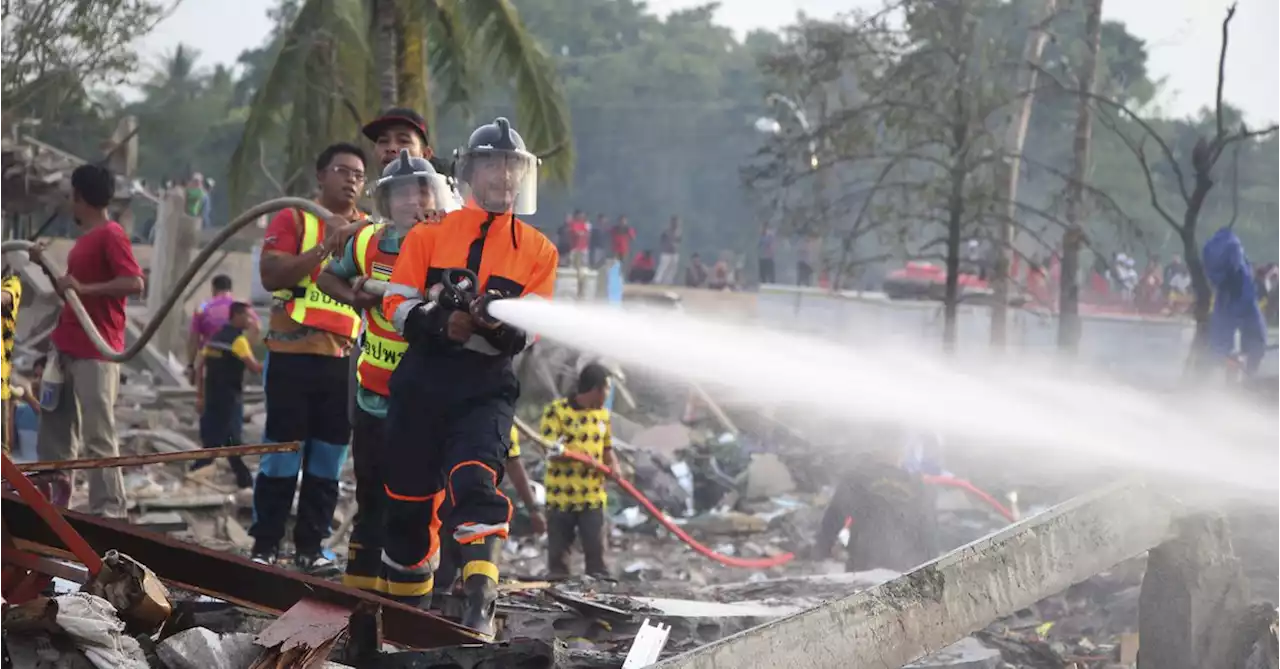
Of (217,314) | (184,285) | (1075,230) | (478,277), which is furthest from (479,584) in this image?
(1075,230)

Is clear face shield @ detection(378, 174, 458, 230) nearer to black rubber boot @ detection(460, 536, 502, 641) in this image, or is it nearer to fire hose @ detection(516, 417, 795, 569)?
black rubber boot @ detection(460, 536, 502, 641)

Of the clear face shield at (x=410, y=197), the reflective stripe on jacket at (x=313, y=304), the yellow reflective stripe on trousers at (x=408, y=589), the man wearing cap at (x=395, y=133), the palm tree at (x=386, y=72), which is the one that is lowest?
the yellow reflective stripe on trousers at (x=408, y=589)

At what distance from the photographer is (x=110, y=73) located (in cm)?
1620

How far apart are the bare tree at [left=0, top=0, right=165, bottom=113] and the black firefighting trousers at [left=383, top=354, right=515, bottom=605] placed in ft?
26.8

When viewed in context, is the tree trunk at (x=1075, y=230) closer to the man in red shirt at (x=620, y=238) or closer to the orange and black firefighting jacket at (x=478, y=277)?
the orange and black firefighting jacket at (x=478, y=277)

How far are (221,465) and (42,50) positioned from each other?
433cm

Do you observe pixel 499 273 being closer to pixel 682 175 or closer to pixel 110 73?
pixel 110 73

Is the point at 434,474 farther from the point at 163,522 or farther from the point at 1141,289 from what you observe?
the point at 1141,289

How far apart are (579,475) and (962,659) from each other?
4.09 metres

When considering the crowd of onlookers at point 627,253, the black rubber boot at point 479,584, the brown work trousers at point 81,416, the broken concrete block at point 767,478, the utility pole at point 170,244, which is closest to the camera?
the black rubber boot at point 479,584

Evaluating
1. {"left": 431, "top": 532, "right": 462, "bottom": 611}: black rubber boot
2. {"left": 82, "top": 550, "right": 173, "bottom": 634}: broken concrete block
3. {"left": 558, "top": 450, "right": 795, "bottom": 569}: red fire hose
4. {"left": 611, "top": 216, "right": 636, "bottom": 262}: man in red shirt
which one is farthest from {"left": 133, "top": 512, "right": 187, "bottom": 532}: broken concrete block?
{"left": 611, "top": 216, "right": 636, "bottom": 262}: man in red shirt

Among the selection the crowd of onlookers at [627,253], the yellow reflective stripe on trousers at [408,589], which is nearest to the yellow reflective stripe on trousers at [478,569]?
the yellow reflective stripe on trousers at [408,589]

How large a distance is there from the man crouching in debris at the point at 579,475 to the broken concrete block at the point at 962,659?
3.86 metres

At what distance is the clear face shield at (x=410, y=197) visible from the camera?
5.94 meters
